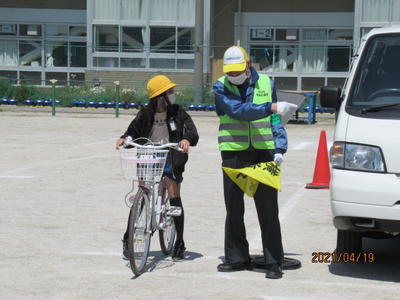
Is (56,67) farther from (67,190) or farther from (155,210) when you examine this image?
(155,210)

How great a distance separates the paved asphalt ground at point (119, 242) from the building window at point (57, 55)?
83.3 feet

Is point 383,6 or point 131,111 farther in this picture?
point 383,6

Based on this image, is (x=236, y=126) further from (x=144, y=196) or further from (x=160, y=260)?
(x=160, y=260)

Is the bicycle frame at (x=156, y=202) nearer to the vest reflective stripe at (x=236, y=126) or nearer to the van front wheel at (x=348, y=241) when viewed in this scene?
the vest reflective stripe at (x=236, y=126)

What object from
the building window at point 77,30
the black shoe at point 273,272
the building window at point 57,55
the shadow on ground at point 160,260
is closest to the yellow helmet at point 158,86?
the shadow on ground at point 160,260

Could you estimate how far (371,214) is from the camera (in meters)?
6.78

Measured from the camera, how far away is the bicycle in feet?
22.9

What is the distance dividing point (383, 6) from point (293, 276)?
32.3 m

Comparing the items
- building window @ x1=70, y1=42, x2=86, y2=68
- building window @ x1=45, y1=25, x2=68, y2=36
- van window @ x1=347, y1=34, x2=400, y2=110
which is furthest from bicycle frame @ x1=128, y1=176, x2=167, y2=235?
building window @ x1=45, y1=25, x2=68, y2=36

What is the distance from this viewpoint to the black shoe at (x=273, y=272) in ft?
23.4

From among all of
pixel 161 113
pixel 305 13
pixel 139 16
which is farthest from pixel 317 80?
pixel 161 113

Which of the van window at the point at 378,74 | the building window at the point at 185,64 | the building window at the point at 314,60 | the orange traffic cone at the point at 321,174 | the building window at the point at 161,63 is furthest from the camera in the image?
the building window at the point at 314,60

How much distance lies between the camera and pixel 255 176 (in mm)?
7098
